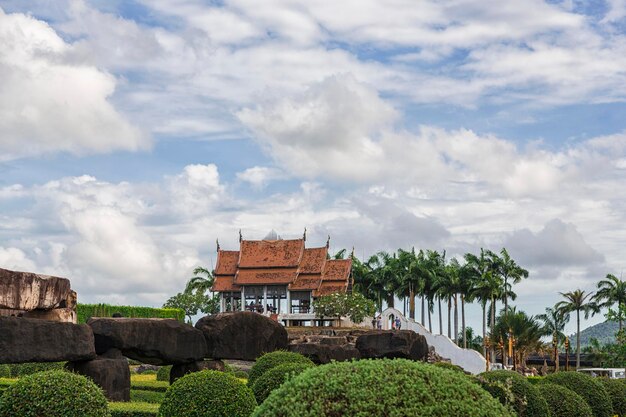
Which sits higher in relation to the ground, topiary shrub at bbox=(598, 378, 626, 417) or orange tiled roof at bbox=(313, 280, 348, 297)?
orange tiled roof at bbox=(313, 280, 348, 297)

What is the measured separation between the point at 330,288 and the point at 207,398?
51119 mm

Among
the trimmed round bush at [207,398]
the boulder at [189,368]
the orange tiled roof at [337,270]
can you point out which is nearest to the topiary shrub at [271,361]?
the boulder at [189,368]

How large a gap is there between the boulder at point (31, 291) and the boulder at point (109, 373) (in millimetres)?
2726

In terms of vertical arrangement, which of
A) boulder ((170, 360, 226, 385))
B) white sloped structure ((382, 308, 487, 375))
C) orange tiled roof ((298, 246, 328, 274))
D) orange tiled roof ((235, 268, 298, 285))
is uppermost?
orange tiled roof ((298, 246, 328, 274))

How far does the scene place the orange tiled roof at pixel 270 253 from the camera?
229ft

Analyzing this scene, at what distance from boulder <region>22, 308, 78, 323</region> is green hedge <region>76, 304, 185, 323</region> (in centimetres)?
2376

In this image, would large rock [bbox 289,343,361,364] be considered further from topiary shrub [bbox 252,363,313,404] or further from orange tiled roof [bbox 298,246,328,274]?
orange tiled roof [bbox 298,246,328,274]

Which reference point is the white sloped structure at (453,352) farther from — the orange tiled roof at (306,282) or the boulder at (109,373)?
the boulder at (109,373)

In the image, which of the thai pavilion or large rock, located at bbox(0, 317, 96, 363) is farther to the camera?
the thai pavilion

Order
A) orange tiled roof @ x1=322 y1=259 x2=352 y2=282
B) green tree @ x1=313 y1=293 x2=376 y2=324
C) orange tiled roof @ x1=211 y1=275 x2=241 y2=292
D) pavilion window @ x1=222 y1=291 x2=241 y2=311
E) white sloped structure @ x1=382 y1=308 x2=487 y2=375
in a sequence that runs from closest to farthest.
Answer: white sloped structure @ x1=382 y1=308 x2=487 y2=375, green tree @ x1=313 y1=293 x2=376 y2=324, orange tiled roof @ x1=322 y1=259 x2=352 y2=282, orange tiled roof @ x1=211 y1=275 x2=241 y2=292, pavilion window @ x1=222 y1=291 x2=241 y2=311

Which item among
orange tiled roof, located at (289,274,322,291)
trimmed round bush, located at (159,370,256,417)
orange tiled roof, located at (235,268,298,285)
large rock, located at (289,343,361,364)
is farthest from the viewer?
orange tiled roof, located at (235,268,298,285)

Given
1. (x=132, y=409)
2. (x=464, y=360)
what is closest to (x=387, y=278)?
(x=464, y=360)

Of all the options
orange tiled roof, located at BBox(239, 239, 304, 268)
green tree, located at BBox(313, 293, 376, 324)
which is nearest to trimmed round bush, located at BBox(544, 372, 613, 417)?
green tree, located at BBox(313, 293, 376, 324)

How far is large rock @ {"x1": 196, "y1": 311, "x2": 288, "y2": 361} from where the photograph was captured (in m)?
29.1
